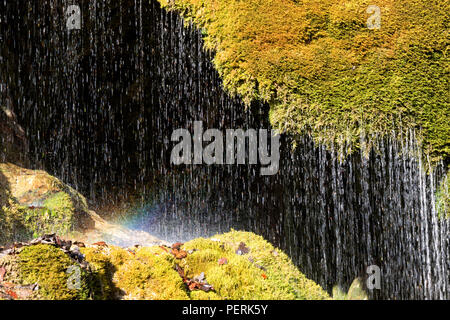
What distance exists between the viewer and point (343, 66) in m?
4.00

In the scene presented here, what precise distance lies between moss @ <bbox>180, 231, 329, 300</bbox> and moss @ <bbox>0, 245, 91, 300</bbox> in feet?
3.53

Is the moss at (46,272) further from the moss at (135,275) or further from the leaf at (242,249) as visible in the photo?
the leaf at (242,249)

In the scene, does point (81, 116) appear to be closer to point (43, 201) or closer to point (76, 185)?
point (76, 185)

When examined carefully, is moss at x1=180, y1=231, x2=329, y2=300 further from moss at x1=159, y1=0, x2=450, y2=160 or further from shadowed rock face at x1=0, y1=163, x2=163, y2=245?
shadowed rock face at x1=0, y1=163, x2=163, y2=245

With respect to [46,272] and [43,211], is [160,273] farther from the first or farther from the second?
[43,211]

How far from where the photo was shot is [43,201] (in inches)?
228

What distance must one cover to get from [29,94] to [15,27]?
1199 mm

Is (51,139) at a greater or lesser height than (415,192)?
greater

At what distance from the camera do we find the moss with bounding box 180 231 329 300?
141 inches

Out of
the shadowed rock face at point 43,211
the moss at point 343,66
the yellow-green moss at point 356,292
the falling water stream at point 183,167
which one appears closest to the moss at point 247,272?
the yellow-green moss at point 356,292

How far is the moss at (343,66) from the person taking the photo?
12.7 feet

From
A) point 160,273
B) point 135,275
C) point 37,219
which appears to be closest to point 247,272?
point 160,273

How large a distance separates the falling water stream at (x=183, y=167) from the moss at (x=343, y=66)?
224 millimetres
